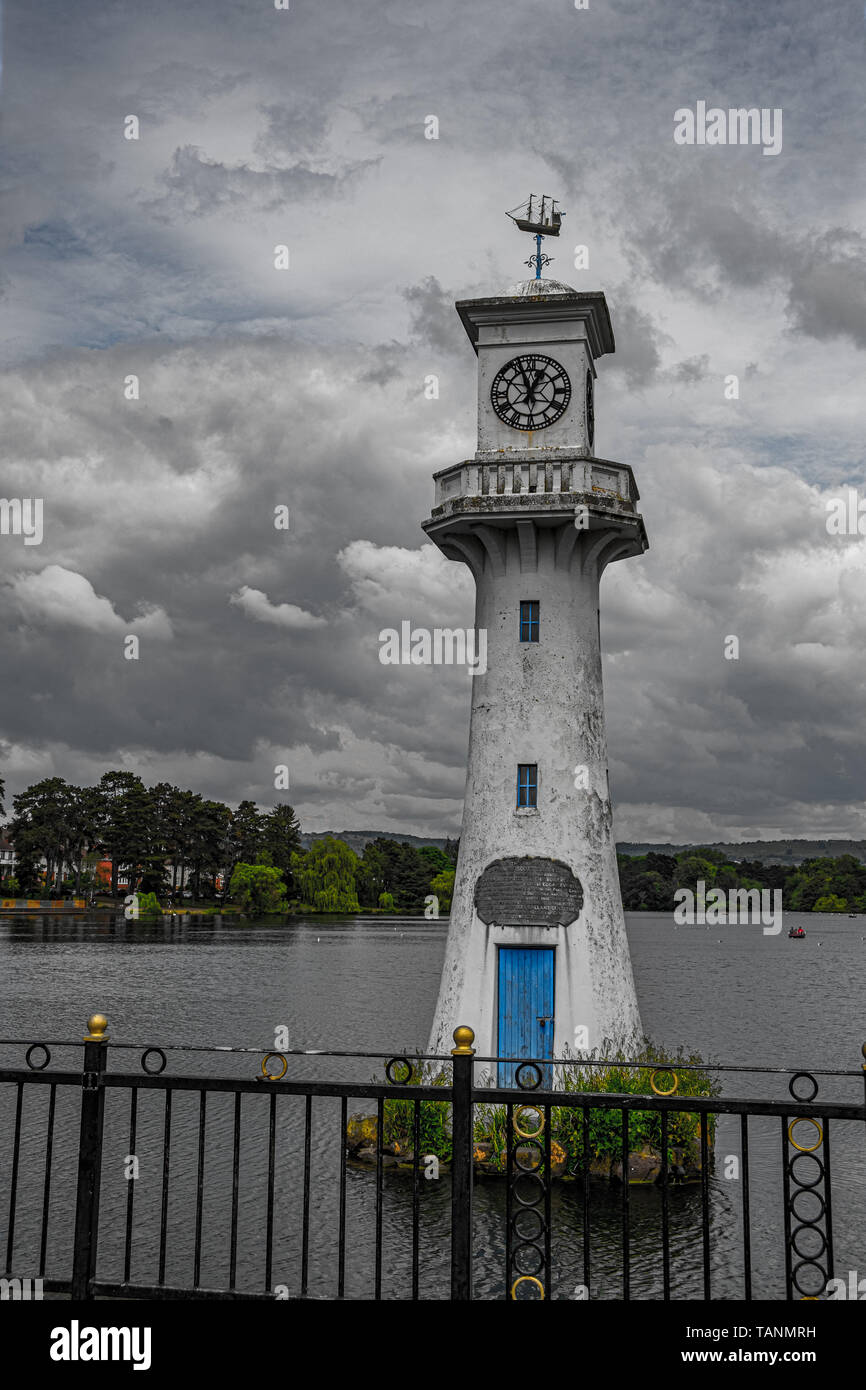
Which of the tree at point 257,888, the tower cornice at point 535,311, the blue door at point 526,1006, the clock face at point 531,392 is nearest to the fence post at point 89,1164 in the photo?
the blue door at point 526,1006

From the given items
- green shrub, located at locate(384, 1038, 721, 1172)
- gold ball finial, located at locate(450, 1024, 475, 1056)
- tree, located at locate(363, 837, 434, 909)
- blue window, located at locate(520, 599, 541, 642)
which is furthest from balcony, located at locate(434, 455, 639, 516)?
tree, located at locate(363, 837, 434, 909)

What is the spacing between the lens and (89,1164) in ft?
23.5

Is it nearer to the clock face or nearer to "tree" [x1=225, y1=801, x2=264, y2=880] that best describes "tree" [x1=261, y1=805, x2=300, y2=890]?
"tree" [x1=225, y1=801, x2=264, y2=880]

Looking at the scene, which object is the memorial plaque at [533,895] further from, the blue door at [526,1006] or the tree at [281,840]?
the tree at [281,840]

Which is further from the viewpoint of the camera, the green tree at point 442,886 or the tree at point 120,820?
the green tree at point 442,886

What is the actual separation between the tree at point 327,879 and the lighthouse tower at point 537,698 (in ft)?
397

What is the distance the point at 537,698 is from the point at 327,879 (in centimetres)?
12208

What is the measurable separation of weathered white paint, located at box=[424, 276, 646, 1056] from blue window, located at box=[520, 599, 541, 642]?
11cm

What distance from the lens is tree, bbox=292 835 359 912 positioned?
450 feet

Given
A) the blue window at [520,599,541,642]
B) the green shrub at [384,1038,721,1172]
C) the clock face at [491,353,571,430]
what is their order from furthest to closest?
the clock face at [491,353,571,430] → the blue window at [520,599,541,642] → the green shrub at [384,1038,721,1172]

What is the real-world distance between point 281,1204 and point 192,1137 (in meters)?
4.13

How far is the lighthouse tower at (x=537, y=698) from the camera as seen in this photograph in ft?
57.9

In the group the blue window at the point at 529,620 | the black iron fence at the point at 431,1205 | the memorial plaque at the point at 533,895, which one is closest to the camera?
the black iron fence at the point at 431,1205
